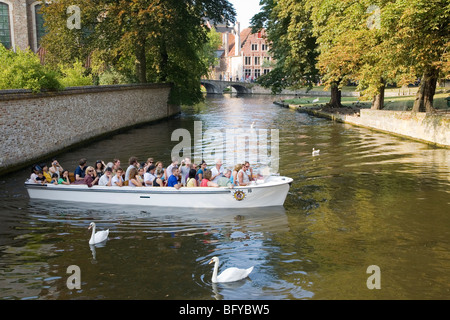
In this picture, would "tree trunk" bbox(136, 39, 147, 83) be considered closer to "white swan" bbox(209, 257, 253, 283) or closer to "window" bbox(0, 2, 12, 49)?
"window" bbox(0, 2, 12, 49)

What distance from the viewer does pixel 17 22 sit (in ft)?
159

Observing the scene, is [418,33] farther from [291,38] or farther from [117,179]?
[291,38]

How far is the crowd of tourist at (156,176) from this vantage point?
14829mm

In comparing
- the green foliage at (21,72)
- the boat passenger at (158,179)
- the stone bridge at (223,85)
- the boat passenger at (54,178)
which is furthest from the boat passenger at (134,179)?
the stone bridge at (223,85)

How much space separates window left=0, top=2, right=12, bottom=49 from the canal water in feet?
111

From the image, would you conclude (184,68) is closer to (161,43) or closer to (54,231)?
(161,43)

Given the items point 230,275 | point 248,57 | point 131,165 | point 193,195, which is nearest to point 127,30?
point 131,165

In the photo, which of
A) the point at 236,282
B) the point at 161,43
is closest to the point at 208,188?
the point at 236,282

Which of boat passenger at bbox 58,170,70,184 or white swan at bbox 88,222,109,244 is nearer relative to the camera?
white swan at bbox 88,222,109,244

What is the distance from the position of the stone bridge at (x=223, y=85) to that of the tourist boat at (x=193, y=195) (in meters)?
80.1

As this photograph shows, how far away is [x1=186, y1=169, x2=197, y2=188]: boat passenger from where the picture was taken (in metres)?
15.0

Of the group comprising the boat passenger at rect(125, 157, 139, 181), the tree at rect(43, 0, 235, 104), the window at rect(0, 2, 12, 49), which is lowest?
the boat passenger at rect(125, 157, 139, 181)

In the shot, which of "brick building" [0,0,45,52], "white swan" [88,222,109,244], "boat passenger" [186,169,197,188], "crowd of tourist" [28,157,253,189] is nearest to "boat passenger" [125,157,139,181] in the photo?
"crowd of tourist" [28,157,253,189]

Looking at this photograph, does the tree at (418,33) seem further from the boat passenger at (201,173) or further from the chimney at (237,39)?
the chimney at (237,39)
